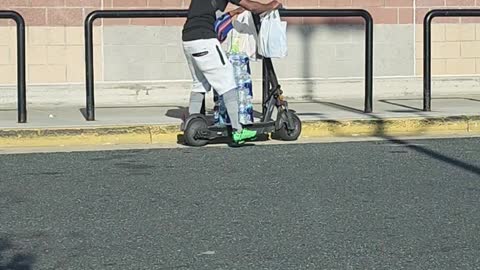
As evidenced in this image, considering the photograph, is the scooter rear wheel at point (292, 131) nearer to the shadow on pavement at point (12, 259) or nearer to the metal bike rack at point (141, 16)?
the metal bike rack at point (141, 16)

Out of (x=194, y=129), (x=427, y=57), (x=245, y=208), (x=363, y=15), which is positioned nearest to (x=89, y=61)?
(x=194, y=129)

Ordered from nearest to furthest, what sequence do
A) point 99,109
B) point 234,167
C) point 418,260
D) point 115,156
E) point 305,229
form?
point 418,260 → point 305,229 → point 234,167 → point 115,156 → point 99,109

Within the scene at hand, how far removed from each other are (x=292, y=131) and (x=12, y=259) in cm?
516

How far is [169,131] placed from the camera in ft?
36.3

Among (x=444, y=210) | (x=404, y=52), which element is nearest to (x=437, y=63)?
(x=404, y=52)

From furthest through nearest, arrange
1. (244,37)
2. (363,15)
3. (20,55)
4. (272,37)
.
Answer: (363,15)
(20,55)
(244,37)
(272,37)

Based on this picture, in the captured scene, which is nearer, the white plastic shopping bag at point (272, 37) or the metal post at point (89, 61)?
the white plastic shopping bag at point (272, 37)

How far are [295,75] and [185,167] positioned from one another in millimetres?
5430

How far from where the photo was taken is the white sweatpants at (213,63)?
394 inches

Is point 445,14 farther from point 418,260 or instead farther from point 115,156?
point 418,260

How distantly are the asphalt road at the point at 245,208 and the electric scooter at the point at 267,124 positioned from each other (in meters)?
0.17

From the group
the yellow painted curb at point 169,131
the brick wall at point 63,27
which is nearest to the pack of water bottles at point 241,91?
the yellow painted curb at point 169,131

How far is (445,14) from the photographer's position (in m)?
11.8

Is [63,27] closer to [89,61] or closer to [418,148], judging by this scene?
[89,61]
